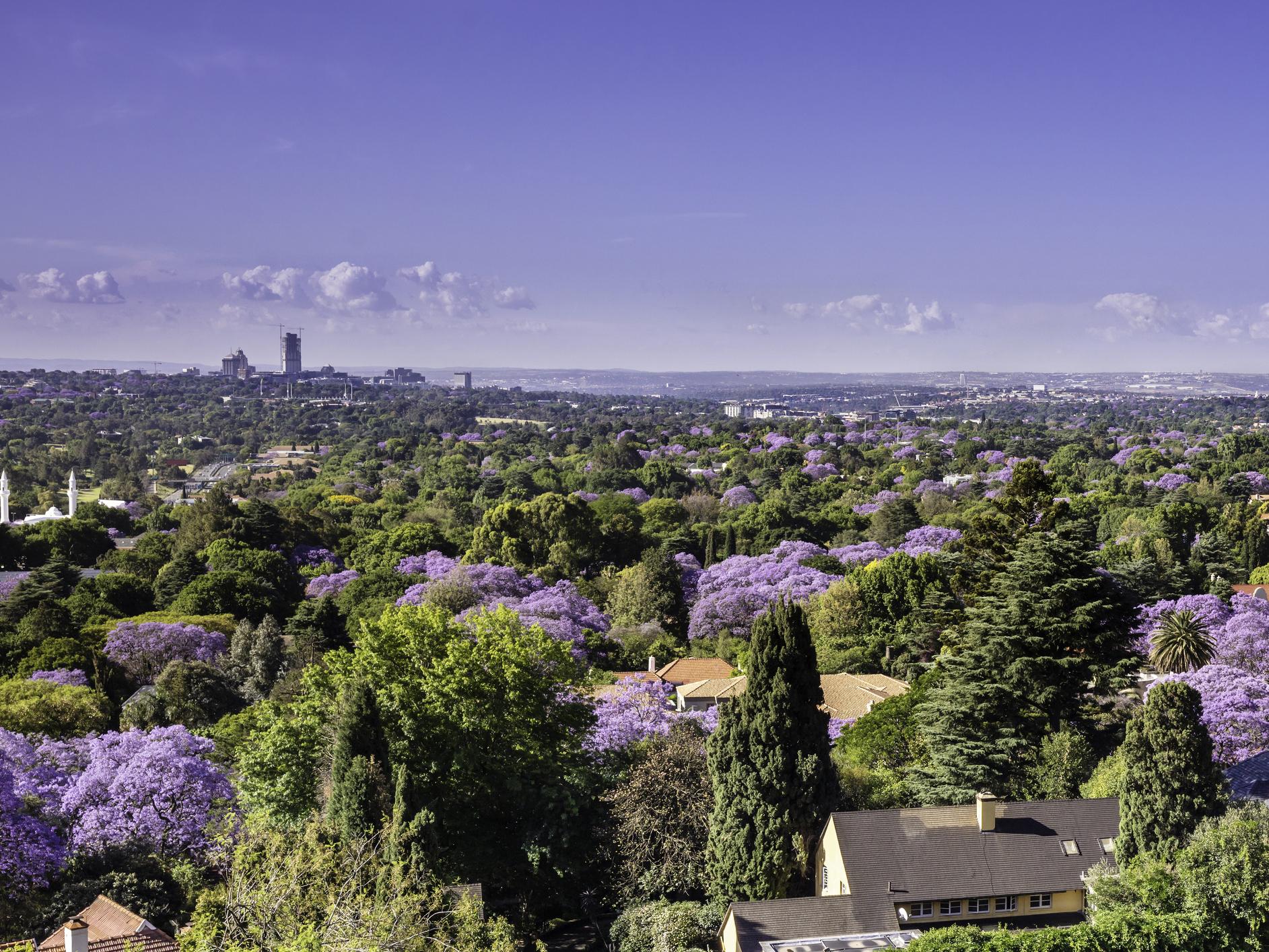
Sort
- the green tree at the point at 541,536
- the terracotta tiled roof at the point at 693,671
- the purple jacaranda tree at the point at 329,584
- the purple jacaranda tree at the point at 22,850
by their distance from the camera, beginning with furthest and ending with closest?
the green tree at the point at 541,536 < the purple jacaranda tree at the point at 329,584 < the terracotta tiled roof at the point at 693,671 < the purple jacaranda tree at the point at 22,850

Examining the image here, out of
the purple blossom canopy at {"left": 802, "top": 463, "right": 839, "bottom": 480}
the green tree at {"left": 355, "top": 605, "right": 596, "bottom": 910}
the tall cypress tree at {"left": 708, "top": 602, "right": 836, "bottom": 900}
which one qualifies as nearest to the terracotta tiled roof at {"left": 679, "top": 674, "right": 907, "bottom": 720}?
the green tree at {"left": 355, "top": 605, "right": 596, "bottom": 910}

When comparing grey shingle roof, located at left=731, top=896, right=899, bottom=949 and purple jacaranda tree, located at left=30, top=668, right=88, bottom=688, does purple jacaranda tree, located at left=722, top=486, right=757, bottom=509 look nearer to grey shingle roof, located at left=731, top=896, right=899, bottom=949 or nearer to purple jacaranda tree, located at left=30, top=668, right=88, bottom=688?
purple jacaranda tree, located at left=30, top=668, right=88, bottom=688

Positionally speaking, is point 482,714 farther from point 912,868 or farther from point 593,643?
point 593,643

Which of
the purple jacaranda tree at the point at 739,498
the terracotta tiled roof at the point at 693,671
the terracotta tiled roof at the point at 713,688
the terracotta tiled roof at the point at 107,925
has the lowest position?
the terracotta tiled roof at the point at 693,671

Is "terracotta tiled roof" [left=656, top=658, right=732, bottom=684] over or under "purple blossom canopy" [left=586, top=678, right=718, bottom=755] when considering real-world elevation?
under

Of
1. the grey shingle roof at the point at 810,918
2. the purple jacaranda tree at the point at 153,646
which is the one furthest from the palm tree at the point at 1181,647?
the purple jacaranda tree at the point at 153,646

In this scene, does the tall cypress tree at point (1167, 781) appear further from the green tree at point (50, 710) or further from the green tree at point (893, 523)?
the green tree at point (893, 523)
